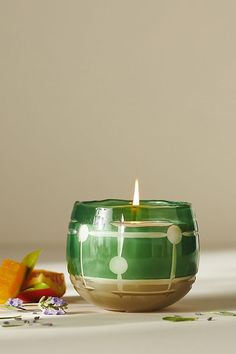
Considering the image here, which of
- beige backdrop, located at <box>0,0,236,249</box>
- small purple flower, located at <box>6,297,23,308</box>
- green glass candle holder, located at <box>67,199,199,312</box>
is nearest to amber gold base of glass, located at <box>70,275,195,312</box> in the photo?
green glass candle holder, located at <box>67,199,199,312</box>

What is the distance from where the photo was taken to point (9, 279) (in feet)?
5.68

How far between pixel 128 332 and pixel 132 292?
93 millimetres

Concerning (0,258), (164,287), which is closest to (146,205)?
(164,287)

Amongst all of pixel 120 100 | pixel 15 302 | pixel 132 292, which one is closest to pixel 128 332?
pixel 132 292

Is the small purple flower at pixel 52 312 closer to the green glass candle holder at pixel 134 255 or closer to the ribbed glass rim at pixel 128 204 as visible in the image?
the green glass candle holder at pixel 134 255

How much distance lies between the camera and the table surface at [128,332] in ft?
4.67

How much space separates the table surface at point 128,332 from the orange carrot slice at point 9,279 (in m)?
0.04

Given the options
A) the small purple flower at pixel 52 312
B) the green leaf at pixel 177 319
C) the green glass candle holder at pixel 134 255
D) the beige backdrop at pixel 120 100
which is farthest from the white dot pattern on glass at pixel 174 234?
the beige backdrop at pixel 120 100

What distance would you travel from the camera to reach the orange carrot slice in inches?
68.2

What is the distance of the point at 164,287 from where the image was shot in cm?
160

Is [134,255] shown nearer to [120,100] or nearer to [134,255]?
[134,255]

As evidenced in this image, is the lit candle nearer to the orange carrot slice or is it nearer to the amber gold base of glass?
the amber gold base of glass

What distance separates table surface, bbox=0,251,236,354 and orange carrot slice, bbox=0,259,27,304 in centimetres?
4

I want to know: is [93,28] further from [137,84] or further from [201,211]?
[201,211]
